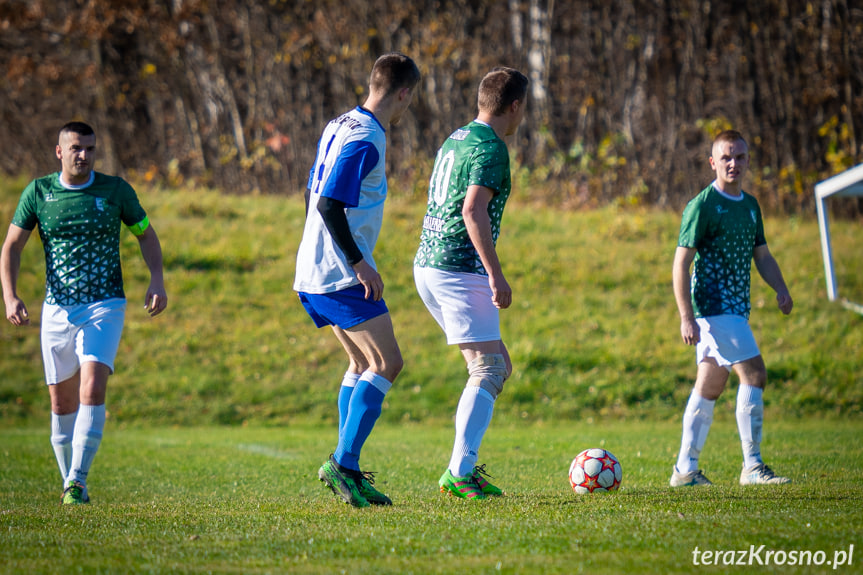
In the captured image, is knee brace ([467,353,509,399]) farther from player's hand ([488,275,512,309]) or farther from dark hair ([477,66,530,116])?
dark hair ([477,66,530,116])

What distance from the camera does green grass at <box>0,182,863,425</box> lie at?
1295cm

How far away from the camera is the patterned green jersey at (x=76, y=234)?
6.10 metres

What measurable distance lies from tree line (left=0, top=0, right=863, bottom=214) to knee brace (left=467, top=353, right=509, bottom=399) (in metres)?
14.4

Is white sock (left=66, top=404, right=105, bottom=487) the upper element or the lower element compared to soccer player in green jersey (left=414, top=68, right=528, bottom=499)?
lower

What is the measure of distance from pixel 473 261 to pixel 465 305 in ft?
0.96

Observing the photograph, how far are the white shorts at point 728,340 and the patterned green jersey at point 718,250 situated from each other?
60 mm

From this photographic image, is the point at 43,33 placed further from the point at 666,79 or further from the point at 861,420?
the point at 861,420

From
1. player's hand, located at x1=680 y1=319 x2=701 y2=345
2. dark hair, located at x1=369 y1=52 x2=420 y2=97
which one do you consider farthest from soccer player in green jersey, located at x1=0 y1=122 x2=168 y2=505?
player's hand, located at x1=680 y1=319 x2=701 y2=345

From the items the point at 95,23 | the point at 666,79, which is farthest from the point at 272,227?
the point at 666,79

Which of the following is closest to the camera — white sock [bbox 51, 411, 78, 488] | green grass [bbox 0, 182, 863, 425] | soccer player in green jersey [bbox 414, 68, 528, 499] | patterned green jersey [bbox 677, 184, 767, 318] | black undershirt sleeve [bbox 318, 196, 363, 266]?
black undershirt sleeve [bbox 318, 196, 363, 266]

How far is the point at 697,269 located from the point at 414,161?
48.1 ft

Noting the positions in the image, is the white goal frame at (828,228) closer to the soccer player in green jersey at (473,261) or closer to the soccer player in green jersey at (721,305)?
the soccer player in green jersey at (721,305)

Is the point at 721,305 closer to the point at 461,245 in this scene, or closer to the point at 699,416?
the point at 699,416

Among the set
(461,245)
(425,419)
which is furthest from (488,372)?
(425,419)
